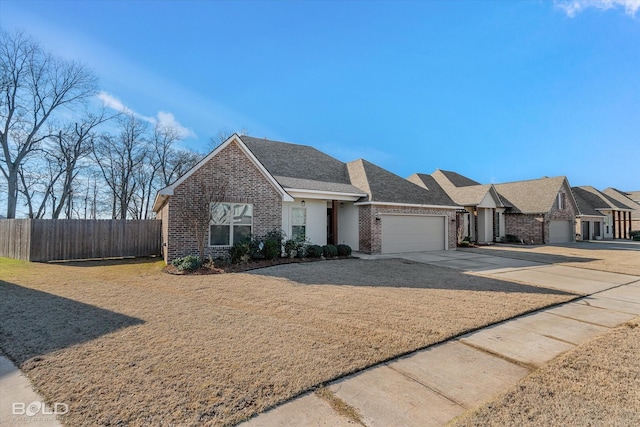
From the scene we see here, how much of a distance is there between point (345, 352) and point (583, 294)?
7282mm

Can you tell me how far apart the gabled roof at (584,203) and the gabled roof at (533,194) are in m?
4.67

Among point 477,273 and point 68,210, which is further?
point 68,210

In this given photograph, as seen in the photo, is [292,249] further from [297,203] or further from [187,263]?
[187,263]

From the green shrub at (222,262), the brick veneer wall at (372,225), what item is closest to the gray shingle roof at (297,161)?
the brick veneer wall at (372,225)

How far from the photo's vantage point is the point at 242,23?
11.8 m

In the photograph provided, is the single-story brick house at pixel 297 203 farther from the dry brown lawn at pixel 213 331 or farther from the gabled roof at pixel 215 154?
the dry brown lawn at pixel 213 331

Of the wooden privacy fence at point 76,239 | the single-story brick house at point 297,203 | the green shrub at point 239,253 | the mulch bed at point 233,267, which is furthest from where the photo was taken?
the wooden privacy fence at point 76,239

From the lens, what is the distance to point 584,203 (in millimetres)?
32906

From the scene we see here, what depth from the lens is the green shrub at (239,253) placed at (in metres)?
11.4

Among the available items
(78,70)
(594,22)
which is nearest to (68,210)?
(78,70)

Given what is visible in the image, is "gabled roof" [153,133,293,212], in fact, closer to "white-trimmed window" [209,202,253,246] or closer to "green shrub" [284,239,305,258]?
"white-trimmed window" [209,202,253,246]

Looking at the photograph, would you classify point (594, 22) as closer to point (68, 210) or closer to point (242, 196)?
point (242, 196)

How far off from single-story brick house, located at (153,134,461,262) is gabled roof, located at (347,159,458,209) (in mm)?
77

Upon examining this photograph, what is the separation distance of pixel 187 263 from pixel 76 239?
753 cm
